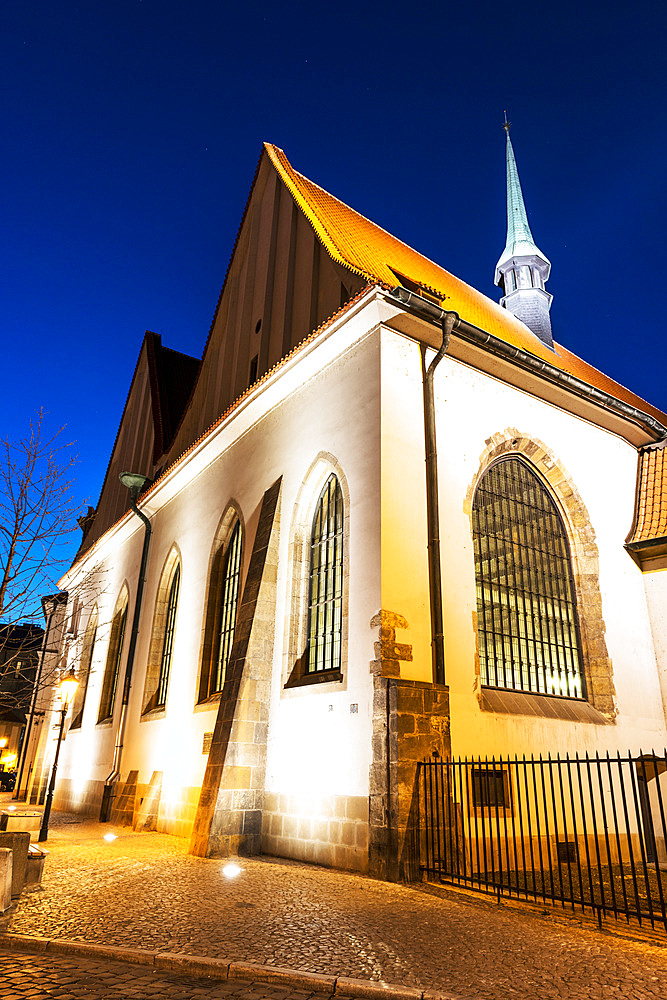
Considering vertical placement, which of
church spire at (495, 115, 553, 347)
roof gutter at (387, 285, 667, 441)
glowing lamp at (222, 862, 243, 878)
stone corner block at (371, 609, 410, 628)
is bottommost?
glowing lamp at (222, 862, 243, 878)

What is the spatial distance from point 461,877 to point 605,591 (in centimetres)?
681

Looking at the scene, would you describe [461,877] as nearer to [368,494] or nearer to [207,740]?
[368,494]

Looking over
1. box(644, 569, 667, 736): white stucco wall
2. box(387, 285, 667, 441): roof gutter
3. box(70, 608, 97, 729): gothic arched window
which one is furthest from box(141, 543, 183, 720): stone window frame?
box(644, 569, 667, 736): white stucco wall

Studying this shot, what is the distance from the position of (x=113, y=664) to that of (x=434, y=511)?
14.8m

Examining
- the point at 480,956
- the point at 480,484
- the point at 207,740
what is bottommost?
the point at 480,956

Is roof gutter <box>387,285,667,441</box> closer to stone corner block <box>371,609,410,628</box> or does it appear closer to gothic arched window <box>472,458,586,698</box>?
gothic arched window <box>472,458,586,698</box>

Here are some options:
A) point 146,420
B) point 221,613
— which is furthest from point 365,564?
point 146,420

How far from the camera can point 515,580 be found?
11.9 meters

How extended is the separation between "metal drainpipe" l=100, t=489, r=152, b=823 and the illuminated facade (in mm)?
139

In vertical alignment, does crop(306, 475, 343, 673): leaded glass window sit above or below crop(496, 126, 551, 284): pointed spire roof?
below

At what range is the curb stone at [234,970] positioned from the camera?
4.23 m

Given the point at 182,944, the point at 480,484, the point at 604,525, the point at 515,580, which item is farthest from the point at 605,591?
the point at 182,944

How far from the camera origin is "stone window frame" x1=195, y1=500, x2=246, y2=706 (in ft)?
48.1

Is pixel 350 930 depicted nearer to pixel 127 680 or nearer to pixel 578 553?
pixel 578 553
